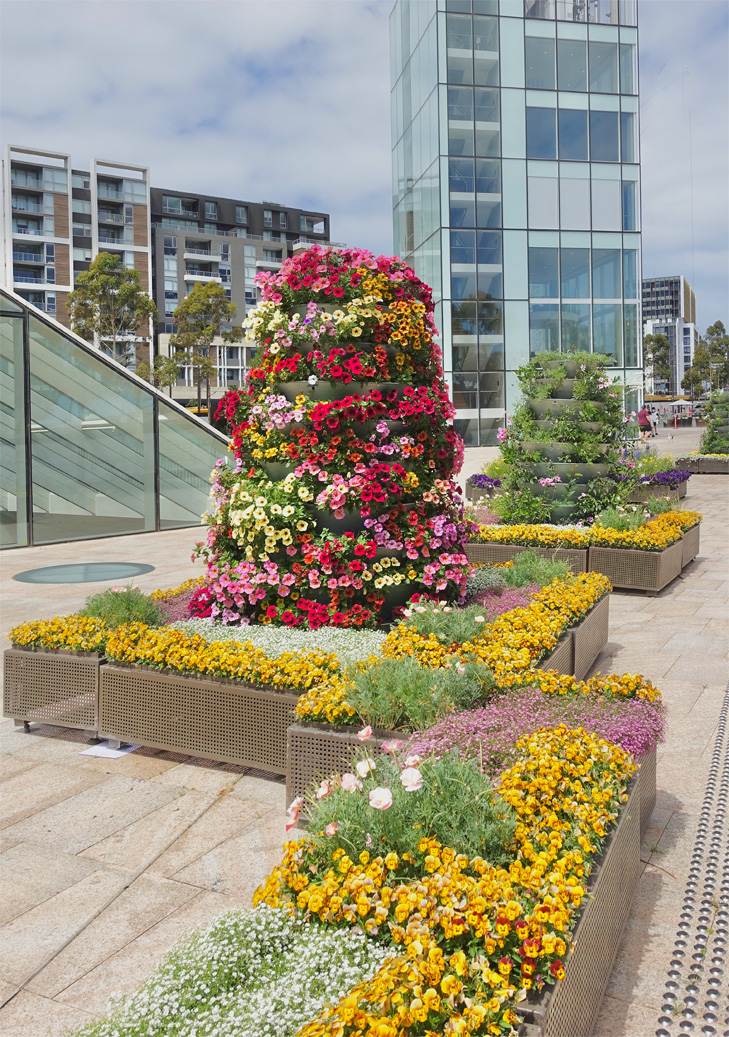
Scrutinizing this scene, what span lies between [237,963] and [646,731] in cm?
206

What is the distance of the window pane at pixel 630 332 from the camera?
3322 centimetres

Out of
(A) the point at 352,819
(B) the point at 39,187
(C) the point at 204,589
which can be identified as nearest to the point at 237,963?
(A) the point at 352,819

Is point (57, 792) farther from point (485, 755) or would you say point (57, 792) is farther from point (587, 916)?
point (587, 916)

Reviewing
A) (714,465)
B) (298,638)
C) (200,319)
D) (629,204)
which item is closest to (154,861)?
(298,638)

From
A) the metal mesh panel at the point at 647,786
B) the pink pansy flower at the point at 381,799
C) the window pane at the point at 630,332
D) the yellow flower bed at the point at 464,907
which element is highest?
the window pane at the point at 630,332

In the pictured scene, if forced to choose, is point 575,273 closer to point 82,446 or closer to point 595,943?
point 82,446

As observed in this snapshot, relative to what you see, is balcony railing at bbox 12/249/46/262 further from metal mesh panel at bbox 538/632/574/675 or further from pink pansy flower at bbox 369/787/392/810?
pink pansy flower at bbox 369/787/392/810

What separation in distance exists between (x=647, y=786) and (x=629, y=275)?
3283 cm

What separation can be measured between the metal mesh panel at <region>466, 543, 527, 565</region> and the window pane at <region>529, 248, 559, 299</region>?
25.2 meters

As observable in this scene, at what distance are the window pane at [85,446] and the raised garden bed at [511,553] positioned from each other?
7.43m

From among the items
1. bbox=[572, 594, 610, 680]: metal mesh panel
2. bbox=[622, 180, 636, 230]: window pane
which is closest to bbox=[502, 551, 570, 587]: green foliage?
bbox=[572, 594, 610, 680]: metal mesh panel

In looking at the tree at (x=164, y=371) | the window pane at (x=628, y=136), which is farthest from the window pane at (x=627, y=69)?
the tree at (x=164, y=371)

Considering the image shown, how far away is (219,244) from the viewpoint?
87000mm

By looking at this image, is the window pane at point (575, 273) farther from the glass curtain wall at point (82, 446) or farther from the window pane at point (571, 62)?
the glass curtain wall at point (82, 446)
